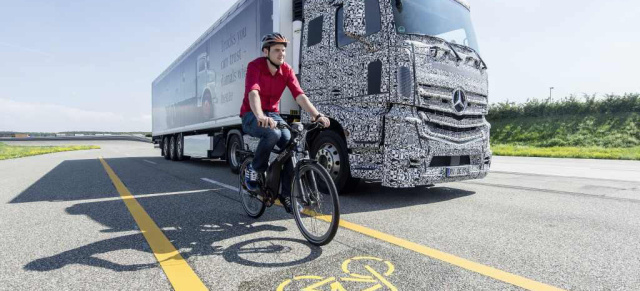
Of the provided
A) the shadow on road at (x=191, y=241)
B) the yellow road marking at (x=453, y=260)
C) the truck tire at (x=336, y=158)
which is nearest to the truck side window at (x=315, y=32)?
the truck tire at (x=336, y=158)

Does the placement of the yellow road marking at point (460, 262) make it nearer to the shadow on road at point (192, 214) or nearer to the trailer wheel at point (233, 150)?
the shadow on road at point (192, 214)

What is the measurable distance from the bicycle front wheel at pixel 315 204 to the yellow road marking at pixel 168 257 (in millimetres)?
1001

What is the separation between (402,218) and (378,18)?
2.64 m

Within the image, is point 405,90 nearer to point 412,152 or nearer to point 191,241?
point 412,152

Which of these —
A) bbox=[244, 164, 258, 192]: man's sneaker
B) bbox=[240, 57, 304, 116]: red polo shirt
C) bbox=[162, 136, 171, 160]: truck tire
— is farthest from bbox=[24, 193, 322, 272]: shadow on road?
bbox=[162, 136, 171, 160]: truck tire

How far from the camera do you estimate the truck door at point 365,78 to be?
179 inches

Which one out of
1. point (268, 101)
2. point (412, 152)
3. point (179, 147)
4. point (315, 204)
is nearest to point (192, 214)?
point (268, 101)

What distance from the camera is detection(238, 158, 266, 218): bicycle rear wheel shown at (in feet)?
12.3

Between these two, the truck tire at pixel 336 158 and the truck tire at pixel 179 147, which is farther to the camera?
the truck tire at pixel 179 147

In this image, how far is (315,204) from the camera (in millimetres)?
3102

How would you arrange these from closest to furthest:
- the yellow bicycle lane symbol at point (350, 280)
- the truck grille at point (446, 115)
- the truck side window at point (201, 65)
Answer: the yellow bicycle lane symbol at point (350, 280) → the truck grille at point (446, 115) → the truck side window at point (201, 65)

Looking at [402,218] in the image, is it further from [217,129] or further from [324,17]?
[217,129]

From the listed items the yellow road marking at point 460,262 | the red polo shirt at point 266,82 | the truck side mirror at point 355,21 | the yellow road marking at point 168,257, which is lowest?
the yellow road marking at point 168,257

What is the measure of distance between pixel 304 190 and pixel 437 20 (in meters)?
3.34
